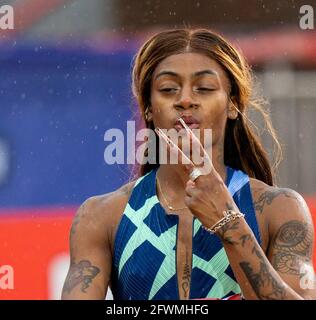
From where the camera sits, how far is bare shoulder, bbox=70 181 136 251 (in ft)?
7.88

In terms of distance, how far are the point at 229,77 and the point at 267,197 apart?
0.35 metres

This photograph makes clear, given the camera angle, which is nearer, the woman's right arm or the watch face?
the woman's right arm

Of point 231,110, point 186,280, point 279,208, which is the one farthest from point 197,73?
point 186,280

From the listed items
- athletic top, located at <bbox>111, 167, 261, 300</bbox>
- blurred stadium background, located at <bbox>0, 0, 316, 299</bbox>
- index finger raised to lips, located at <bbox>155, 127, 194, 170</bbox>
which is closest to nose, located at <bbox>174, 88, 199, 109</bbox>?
index finger raised to lips, located at <bbox>155, 127, 194, 170</bbox>

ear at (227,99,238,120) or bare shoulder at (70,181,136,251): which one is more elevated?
ear at (227,99,238,120)

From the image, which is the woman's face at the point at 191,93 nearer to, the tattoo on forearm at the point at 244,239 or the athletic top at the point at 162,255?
the athletic top at the point at 162,255

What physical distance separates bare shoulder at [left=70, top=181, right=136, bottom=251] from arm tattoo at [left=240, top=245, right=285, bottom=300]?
41 centimetres

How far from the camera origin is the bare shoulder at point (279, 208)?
2.33 metres

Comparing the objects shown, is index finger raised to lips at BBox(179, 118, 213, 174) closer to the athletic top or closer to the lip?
the lip

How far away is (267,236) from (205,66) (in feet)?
1.55

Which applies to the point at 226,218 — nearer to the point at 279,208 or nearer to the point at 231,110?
the point at 279,208

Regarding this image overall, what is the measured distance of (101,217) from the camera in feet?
7.95

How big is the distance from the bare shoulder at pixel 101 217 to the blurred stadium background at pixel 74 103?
1.65 meters
